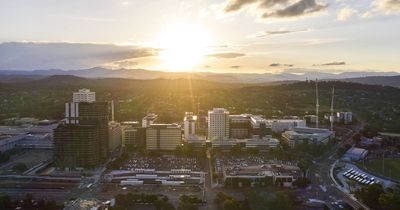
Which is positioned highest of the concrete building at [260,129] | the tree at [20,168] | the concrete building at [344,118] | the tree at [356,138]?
the concrete building at [344,118]

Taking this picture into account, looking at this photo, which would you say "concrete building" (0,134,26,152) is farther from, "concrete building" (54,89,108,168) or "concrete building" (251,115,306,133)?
"concrete building" (251,115,306,133)

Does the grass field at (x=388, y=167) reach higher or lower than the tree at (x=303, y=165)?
lower

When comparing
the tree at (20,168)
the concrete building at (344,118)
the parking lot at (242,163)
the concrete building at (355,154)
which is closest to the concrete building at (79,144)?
the tree at (20,168)

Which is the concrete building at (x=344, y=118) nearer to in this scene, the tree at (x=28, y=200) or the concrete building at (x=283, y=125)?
the concrete building at (x=283, y=125)

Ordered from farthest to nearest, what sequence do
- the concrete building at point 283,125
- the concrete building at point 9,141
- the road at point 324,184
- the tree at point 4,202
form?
the concrete building at point 283,125, the concrete building at point 9,141, the road at point 324,184, the tree at point 4,202

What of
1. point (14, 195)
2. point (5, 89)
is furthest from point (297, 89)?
point (14, 195)

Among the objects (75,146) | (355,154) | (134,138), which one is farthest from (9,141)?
(355,154)

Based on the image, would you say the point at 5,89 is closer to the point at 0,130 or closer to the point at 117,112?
the point at 117,112
